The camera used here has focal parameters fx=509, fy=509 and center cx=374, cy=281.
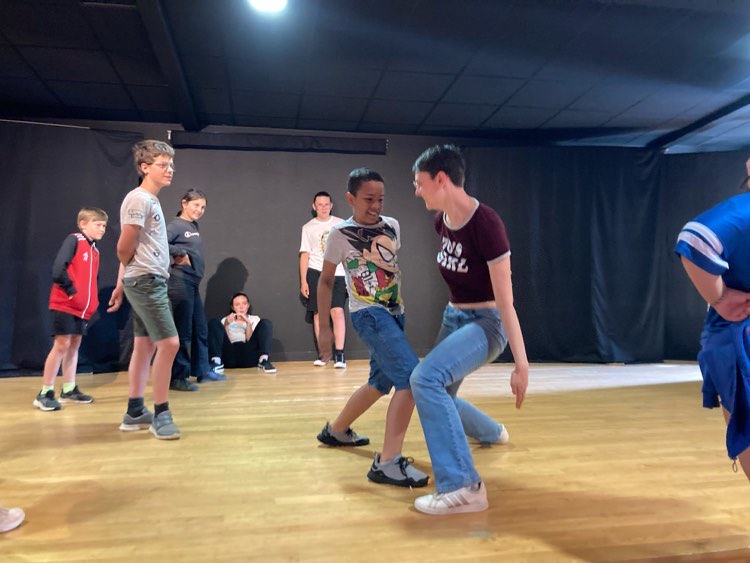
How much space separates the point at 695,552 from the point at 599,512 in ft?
0.98

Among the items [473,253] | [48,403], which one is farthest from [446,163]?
[48,403]

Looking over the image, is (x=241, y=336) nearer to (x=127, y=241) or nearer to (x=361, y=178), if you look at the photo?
(x=127, y=241)

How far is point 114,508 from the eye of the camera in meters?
1.70

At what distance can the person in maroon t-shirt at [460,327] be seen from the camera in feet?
5.35

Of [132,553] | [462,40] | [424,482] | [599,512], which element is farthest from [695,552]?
[462,40]

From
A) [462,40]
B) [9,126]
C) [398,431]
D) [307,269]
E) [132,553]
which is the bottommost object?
[132,553]

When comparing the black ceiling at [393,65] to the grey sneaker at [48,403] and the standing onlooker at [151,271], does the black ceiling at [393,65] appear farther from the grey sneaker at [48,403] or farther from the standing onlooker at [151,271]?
the grey sneaker at [48,403]

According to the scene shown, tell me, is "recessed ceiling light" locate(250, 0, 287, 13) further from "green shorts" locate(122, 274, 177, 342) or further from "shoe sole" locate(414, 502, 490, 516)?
"shoe sole" locate(414, 502, 490, 516)

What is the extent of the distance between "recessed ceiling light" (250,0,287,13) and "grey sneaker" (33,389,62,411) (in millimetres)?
2706

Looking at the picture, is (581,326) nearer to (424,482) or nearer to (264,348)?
(264,348)

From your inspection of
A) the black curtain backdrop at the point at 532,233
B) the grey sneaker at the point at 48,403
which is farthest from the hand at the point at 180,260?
the black curtain backdrop at the point at 532,233

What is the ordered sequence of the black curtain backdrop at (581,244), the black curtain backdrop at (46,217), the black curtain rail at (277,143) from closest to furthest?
the black curtain backdrop at (46,217) → the black curtain rail at (277,143) → the black curtain backdrop at (581,244)

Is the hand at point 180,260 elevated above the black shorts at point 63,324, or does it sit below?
above

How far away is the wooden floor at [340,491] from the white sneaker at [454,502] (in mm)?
35
